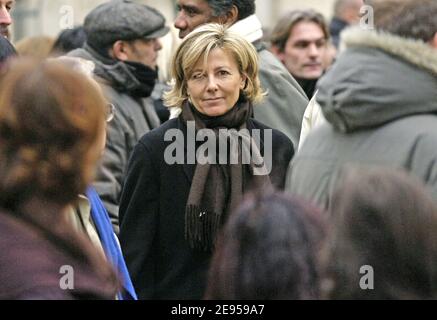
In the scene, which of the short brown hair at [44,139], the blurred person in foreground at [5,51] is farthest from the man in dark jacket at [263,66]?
the short brown hair at [44,139]

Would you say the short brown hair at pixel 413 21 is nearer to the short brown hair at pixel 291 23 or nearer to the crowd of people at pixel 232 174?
the crowd of people at pixel 232 174

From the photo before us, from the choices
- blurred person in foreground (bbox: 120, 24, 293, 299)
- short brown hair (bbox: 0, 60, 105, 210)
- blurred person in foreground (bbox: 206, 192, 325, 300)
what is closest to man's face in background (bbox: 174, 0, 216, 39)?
blurred person in foreground (bbox: 120, 24, 293, 299)

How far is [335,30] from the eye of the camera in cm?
1211

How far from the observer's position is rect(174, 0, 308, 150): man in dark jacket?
267 inches

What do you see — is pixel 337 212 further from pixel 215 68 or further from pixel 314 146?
pixel 215 68

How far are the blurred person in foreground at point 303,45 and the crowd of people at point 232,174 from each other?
1.76m

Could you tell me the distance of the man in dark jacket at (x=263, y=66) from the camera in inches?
267

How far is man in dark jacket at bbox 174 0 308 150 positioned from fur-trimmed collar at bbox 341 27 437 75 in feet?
7.33

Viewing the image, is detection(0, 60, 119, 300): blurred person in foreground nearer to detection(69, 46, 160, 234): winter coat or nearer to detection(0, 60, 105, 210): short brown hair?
detection(0, 60, 105, 210): short brown hair

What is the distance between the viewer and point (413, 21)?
4.36m

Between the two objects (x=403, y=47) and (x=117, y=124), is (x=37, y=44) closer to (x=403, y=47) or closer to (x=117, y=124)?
(x=117, y=124)

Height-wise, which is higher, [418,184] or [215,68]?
[418,184]
